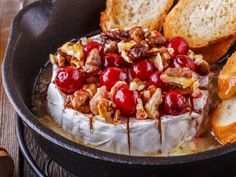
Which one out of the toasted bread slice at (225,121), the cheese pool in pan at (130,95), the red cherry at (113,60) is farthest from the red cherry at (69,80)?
the toasted bread slice at (225,121)

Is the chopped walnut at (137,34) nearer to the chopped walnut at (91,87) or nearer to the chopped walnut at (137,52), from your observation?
the chopped walnut at (137,52)

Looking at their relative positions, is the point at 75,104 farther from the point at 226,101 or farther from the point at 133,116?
the point at 226,101

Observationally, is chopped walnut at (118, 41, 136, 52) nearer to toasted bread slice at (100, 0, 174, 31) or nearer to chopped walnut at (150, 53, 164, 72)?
chopped walnut at (150, 53, 164, 72)

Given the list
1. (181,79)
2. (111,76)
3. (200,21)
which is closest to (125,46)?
(111,76)

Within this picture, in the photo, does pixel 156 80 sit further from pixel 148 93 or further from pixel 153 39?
pixel 153 39

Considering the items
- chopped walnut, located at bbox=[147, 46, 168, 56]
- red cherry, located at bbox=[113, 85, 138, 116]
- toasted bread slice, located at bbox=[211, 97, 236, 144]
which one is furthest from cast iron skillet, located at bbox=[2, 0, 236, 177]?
chopped walnut, located at bbox=[147, 46, 168, 56]
